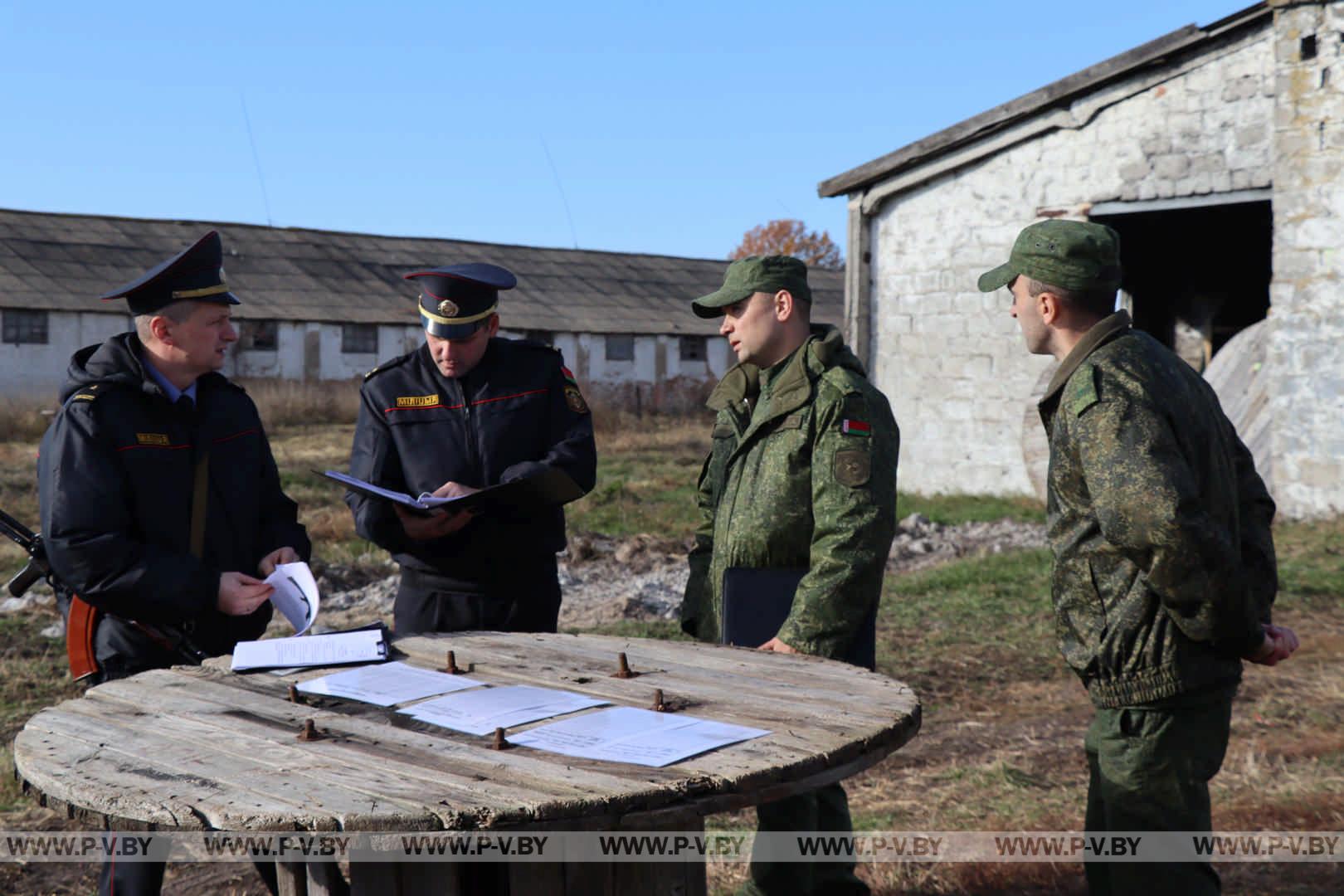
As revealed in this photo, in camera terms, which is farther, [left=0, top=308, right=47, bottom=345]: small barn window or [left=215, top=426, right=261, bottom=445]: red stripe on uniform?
[left=0, top=308, right=47, bottom=345]: small barn window

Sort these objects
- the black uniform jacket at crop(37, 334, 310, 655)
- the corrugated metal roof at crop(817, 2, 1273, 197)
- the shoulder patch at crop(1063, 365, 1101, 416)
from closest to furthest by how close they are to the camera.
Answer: the shoulder patch at crop(1063, 365, 1101, 416) < the black uniform jacket at crop(37, 334, 310, 655) < the corrugated metal roof at crop(817, 2, 1273, 197)

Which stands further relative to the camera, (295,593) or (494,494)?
(494,494)

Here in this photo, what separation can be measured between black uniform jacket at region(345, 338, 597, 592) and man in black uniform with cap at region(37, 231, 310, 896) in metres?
0.31

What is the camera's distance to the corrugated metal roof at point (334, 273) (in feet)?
86.5

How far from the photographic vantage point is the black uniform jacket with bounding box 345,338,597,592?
3799mm

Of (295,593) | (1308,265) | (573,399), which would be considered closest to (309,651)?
(295,593)

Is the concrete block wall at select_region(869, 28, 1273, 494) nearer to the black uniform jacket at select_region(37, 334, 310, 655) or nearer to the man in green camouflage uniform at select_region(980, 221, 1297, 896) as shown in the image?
the man in green camouflage uniform at select_region(980, 221, 1297, 896)

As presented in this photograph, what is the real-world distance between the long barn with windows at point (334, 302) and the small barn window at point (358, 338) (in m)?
0.03

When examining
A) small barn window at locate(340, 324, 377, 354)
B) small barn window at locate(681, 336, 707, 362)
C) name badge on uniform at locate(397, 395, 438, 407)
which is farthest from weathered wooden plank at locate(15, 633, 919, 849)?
small barn window at locate(681, 336, 707, 362)

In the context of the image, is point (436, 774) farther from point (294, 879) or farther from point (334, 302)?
point (334, 302)

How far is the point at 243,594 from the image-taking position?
3318 millimetres

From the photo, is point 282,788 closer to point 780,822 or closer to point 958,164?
point 780,822

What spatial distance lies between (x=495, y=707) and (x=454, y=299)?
64.8 inches

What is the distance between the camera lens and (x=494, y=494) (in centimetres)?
352
